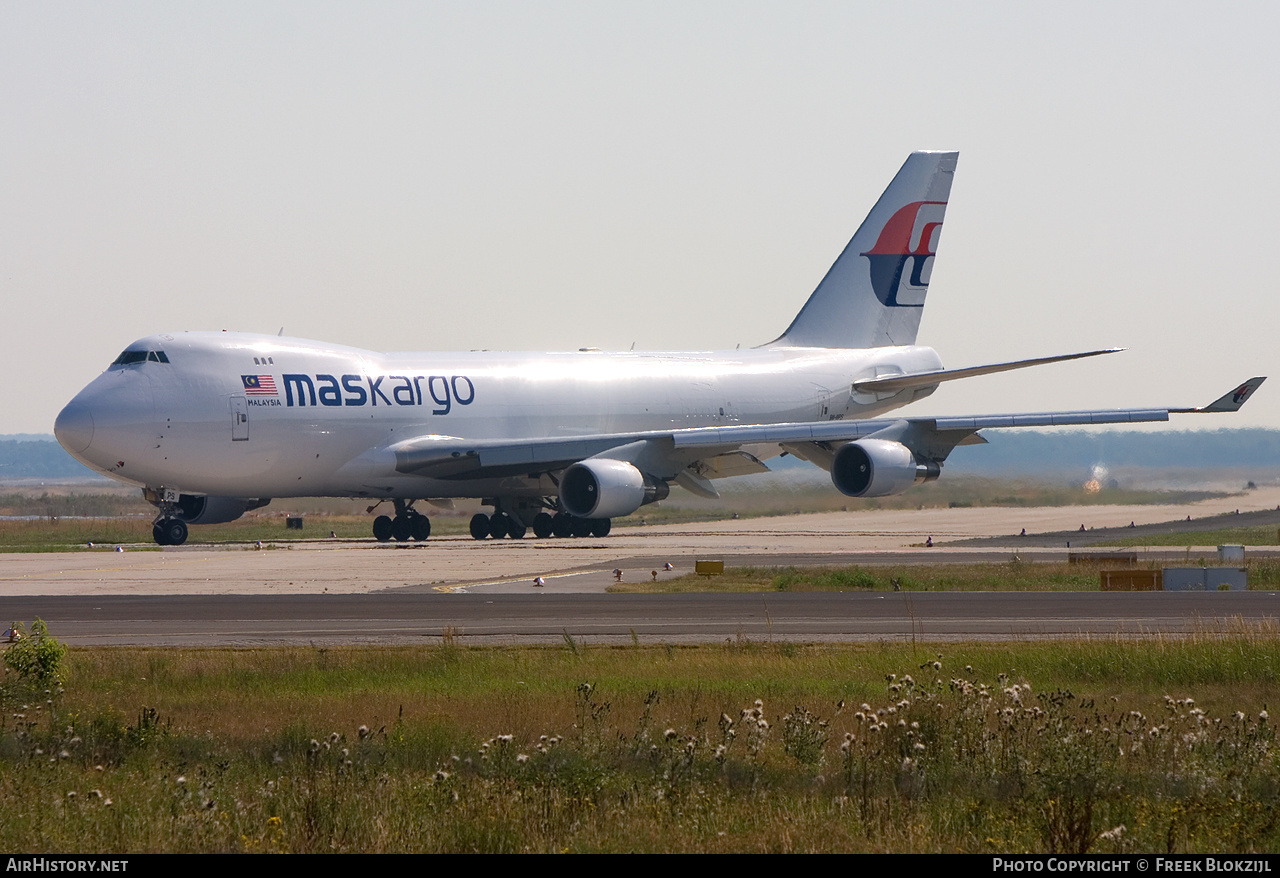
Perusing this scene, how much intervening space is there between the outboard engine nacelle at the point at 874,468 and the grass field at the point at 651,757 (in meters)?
26.0

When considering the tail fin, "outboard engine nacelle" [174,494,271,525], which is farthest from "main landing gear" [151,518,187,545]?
the tail fin

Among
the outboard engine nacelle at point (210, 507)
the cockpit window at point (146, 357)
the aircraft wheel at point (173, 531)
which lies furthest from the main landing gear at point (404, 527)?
the cockpit window at point (146, 357)

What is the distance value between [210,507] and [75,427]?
6.67m

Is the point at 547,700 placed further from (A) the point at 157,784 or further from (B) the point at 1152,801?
(B) the point at 1152,801

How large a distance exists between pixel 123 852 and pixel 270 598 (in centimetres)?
1794

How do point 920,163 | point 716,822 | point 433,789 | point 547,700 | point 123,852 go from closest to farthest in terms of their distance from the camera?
point 123,852
point 716,822
point 433,789
point 547,700
point 920,163

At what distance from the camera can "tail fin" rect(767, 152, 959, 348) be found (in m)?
57.4

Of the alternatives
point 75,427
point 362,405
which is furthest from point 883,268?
point 75,427

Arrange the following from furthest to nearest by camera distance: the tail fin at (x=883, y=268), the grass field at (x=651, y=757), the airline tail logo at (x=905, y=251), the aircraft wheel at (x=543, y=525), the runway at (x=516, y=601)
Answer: the airline tail logo at (x=905, y=251) < the tail fin at (x=883, y=268) < the aircraft wheel at (x=543, y=525) < the runway at (x=516, y=601) < the grass field at (x=651, y=757)

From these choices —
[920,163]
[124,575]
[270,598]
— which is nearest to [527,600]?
[270,598]

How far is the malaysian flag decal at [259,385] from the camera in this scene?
42.1 meters

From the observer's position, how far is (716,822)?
984 cm

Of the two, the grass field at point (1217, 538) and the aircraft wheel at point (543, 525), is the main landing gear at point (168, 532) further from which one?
the grass field at point (1217, 538)

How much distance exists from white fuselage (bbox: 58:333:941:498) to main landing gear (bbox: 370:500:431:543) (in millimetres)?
1092
